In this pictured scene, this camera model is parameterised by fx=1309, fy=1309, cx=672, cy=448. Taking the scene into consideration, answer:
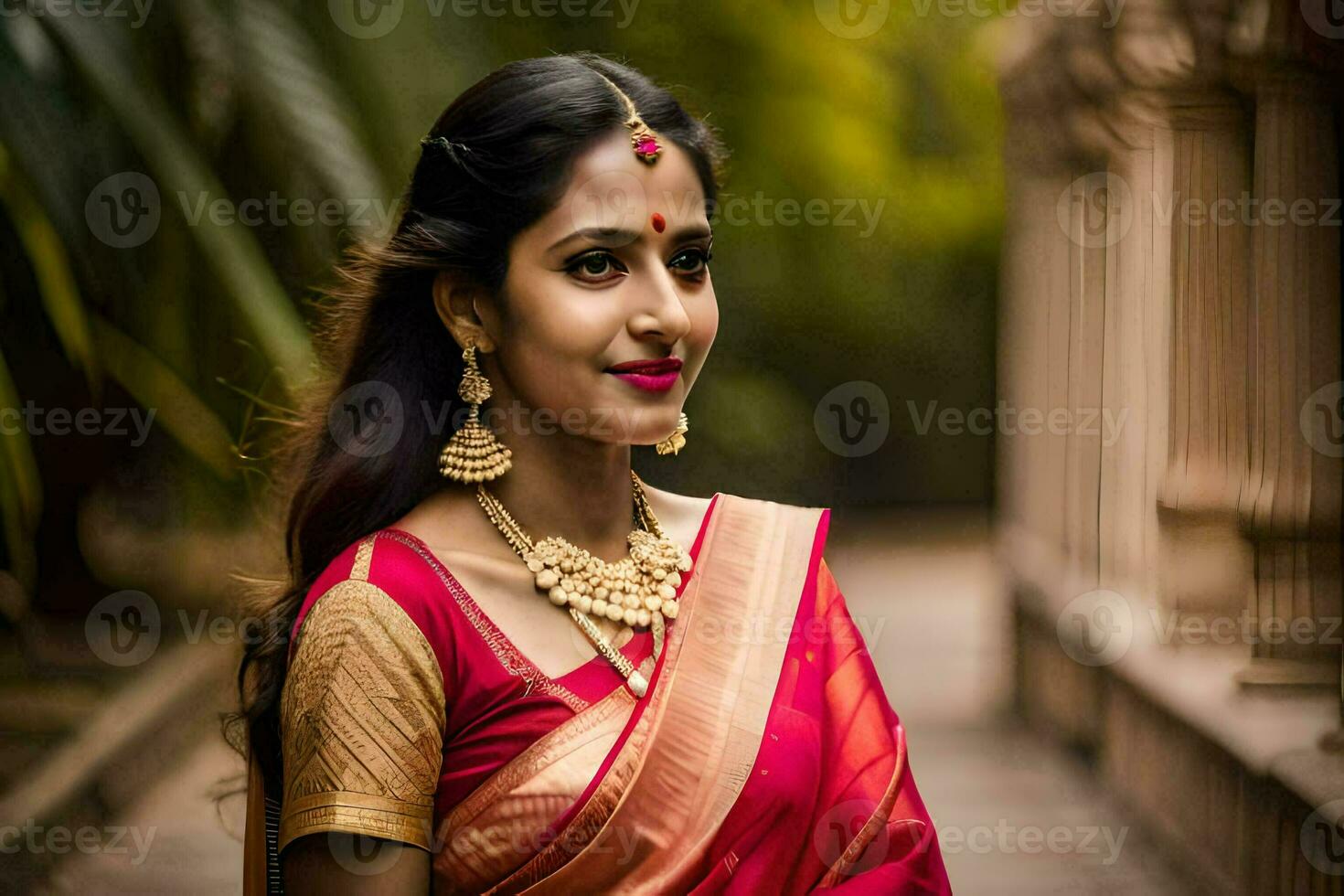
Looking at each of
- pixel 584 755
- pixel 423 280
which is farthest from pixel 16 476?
pixel 584 755

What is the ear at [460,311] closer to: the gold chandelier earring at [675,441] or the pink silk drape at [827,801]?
the gold chandelier earring at [675,441]

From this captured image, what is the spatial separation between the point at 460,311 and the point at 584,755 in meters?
0.49

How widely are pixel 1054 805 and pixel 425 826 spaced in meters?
2.74

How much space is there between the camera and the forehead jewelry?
1359 millimetres

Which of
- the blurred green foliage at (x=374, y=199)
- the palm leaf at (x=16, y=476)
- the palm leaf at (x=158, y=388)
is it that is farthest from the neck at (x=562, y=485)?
the palm leaf at (x=158, y=388)

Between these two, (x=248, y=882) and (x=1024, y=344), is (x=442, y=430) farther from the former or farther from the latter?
(x=1024, y=344)

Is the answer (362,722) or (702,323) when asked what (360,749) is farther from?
(702,323)

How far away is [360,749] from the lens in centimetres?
126

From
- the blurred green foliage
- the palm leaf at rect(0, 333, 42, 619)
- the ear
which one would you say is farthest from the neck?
the palm leaf at rect(0, 333, 42, 619)

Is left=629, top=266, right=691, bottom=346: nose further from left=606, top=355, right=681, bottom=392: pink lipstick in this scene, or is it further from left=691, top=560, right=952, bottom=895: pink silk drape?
left=691, top=560, right=952, bottom=895: pink silk drape

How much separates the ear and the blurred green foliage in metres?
0.51

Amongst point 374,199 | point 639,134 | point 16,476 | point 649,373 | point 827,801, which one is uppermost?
point 374,199

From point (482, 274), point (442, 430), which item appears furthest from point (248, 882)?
point (482, 274)

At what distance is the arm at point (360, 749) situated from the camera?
125 centimetres
